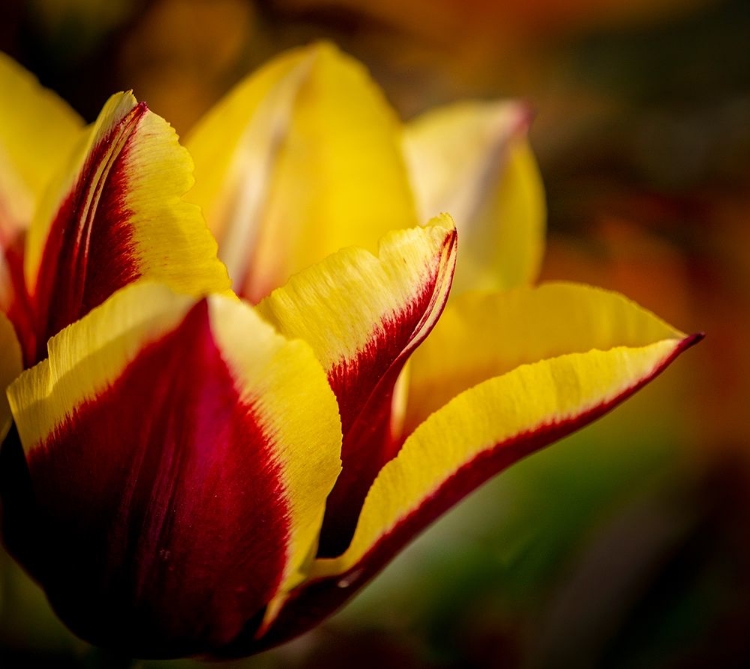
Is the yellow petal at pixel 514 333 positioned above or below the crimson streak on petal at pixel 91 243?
below

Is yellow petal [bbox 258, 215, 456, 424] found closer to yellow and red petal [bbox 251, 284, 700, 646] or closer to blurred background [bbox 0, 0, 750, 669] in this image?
yellow and red petal [bbox 251, 284, 700, 646]

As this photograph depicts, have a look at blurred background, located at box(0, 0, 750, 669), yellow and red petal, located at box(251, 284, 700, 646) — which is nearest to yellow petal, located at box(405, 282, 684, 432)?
yellow and red petal, located at box(251, 284, 700, 646)

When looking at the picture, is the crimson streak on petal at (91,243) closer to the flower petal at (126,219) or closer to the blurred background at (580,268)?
the flower petal at (126,219)

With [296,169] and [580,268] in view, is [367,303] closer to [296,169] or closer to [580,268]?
[296,169]

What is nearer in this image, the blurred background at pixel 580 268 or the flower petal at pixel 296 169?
the flower petal at pixel 296 169

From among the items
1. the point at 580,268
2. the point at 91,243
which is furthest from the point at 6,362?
the point at 580,268

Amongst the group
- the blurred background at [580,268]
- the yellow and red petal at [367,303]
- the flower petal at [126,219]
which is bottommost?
the blurred background at [580,268]

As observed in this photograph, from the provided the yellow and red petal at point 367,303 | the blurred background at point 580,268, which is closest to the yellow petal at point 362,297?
the yellow and red petal at point 367,303

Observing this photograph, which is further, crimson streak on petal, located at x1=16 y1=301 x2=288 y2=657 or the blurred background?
the blurred background
